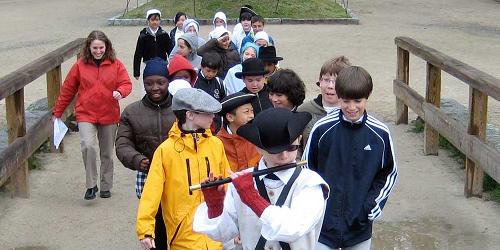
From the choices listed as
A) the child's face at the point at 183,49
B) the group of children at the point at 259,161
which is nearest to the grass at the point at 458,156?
the group of children at the point at 259,161

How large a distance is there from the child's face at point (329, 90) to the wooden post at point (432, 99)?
449 centimetres

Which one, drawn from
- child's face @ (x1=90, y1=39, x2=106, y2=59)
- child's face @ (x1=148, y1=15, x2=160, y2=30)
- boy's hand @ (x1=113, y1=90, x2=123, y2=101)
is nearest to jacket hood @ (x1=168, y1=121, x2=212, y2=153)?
boy's hand @ (x1=113, y1=90, x2=123, y2=101)

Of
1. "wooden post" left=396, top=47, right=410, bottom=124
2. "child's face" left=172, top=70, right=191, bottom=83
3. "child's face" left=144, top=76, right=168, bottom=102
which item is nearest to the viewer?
"child's face" left=144, top=76, right=168, bottom=102

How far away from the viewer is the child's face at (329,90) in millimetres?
5027

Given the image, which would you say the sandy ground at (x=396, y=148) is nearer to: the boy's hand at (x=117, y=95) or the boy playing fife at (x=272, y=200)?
the boy's hand at (x=117, y=95)

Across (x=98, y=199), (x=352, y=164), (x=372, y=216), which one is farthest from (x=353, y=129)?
(x=98, y=199)

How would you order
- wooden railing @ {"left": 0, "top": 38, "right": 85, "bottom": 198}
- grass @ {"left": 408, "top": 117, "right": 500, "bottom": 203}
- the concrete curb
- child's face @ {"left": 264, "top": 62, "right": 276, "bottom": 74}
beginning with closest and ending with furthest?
child's face @ {"left": 264, "top": 62, "right": 276, "bottom": 74}, wooden railing @ {"left": 0, "top": 38, "right": 85, "bottom": 198}, grass @ {"left": 408, "top": 117, "right": 500, "bottom": 203}, the concrete curb

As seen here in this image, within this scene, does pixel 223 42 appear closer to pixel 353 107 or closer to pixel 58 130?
pixel 58 130

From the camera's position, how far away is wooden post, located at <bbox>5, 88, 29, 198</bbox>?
25.8ft

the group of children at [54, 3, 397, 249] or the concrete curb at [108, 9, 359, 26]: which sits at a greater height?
the group of children at [54, 3, 397, 249]

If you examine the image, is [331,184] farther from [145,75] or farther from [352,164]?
[145,75]

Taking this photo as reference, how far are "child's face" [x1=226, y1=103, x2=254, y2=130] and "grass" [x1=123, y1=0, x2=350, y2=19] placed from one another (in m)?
17.8

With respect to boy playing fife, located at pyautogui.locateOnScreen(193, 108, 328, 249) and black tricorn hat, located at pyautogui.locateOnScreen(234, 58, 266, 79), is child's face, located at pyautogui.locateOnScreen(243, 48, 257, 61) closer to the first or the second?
black tricorn hat, located at pyautogui.locateOnScreen(234, 58, 266, 79)

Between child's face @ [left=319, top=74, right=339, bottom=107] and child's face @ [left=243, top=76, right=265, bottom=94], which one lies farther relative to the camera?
child's face @ [left=243, top=76, right=265, bottom=94]
